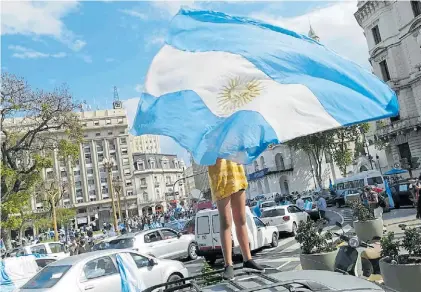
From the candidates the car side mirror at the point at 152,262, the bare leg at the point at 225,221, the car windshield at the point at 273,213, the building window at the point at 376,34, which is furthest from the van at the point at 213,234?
the building window at the point at 376,34

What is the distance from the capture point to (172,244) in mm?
17172

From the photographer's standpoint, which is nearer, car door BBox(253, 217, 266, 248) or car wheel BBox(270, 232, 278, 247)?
car door BBox(253, 217, 266, 248)

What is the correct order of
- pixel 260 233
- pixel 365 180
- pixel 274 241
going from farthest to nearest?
1. pixel 365 180
2. pixel 274 241
3. pixel 260 233

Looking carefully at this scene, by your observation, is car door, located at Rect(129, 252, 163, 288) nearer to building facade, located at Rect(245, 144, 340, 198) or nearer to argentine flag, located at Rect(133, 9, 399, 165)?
argentine flag, located at Rect(133, 9, 399, 165)

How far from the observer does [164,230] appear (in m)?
17.4

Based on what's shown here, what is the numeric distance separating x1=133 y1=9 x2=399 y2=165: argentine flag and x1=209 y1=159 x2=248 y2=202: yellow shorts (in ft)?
1.10

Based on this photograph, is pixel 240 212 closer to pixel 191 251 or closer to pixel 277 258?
pixel 277 258

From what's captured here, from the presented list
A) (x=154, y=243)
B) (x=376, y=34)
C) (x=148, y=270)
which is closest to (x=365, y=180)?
(x=154, y=243)

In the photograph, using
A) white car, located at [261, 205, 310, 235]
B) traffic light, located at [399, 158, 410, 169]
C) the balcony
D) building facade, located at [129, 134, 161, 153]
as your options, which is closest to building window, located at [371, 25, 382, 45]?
the balcony

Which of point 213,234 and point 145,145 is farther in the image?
point 145,145

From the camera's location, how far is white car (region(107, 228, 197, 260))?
15789 mm

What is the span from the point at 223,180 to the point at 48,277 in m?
6.84

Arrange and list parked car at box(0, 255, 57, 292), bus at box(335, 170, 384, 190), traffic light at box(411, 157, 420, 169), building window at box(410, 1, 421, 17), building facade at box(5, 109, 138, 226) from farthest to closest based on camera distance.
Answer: building facade at box(5, 109, 138, 226) < building window at box(410, 1, 421, 17) < traffic light at box(411, 157, 420, 169) < bus at box(335, 170, 384, 190) < parked car at box(0, 255, 57, 292)

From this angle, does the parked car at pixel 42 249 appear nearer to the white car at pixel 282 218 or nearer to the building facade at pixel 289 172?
the white car at pixel 282 218
